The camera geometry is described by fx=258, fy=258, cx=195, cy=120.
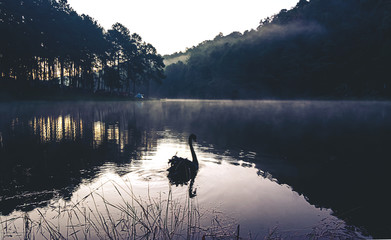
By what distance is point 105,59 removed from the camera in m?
80.8

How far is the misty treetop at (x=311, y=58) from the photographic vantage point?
341 ft

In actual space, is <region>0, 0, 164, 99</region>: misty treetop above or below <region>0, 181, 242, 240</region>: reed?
above

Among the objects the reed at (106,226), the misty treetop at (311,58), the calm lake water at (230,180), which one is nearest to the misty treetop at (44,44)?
the calm lake water at (230,180)

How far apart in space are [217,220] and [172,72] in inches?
7446

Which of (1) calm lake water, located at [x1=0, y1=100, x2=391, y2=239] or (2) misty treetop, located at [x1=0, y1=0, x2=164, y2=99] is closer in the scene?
(1) calm lake water, located at [x1=0, y1=100, x2=391, y2=239]

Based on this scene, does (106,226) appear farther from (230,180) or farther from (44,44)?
(44,44)

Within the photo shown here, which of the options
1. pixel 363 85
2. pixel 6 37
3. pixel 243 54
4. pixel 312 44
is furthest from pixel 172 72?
pixel 6 37

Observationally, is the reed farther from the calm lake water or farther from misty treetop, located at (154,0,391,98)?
misty treetop, located at (154,0,391,98)

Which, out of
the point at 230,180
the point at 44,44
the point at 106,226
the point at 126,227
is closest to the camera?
the point at 106,226

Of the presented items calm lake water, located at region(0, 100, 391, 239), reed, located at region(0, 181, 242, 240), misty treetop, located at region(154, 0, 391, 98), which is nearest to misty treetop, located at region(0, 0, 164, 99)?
calm lake water, located at region(0, 100, 391, 239)

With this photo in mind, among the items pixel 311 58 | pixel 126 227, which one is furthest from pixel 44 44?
pixel 311 58

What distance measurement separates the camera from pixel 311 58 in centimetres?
12031

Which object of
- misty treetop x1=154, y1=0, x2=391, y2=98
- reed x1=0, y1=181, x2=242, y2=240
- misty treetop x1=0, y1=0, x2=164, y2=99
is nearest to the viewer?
reed x1=0, y1=181, x2=242, y2=240

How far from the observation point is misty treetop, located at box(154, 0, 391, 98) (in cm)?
10381
